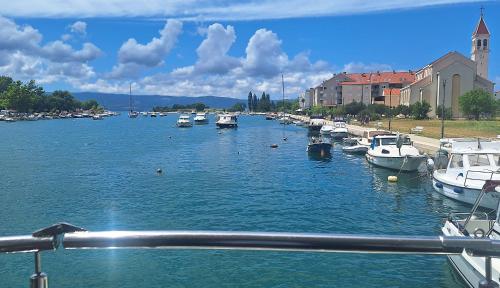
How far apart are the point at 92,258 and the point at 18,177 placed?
25434 millimetres

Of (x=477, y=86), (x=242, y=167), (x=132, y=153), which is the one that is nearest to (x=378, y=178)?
(x=242, y=167)

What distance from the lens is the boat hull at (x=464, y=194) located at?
24.1 meters

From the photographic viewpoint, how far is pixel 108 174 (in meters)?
41.1

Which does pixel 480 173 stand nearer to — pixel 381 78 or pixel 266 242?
pixel 266 242

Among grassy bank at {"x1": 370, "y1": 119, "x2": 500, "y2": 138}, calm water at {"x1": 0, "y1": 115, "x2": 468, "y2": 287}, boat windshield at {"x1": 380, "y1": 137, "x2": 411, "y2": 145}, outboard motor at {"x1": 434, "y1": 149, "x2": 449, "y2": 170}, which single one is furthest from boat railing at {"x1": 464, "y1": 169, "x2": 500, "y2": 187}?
grassy bank at {"x1": 370, "y1": 119, "x2": 500, "y2": 138}

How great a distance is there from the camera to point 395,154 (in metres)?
40.8

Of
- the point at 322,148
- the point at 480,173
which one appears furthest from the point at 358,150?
the point at 480,173

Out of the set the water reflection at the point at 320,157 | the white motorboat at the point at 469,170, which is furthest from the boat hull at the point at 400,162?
the white motorboat at the point at 469,170

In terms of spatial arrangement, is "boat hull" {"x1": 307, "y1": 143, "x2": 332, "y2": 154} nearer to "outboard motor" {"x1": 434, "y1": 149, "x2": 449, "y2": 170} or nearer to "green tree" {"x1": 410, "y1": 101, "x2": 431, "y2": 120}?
"outboard motor" {"x1": 434, "y1": 149, "x2": 449, "y2": 170}

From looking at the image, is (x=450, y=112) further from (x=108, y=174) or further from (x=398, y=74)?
(x=108, y=174)

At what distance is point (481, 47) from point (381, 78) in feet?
147

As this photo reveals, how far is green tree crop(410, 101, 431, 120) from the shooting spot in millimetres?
113375

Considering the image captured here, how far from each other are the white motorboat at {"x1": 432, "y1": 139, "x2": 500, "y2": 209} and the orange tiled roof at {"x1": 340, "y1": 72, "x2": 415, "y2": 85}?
147 m

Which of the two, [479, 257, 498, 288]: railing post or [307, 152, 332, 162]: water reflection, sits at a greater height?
[479, 257, 498, 288]: railing post
